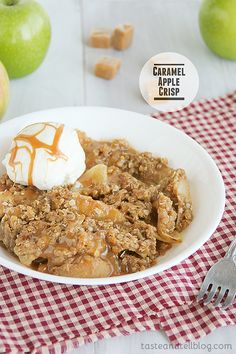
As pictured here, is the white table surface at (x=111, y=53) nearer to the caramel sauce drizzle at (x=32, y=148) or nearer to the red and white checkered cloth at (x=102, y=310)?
the caramel sauce drizzle at (x=32, y=148)

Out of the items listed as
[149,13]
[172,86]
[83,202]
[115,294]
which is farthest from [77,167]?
[149,13]

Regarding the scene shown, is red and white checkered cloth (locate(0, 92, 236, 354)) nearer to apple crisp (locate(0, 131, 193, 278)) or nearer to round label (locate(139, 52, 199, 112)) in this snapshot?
apple crisp (locate(0, 131, 193, 278))

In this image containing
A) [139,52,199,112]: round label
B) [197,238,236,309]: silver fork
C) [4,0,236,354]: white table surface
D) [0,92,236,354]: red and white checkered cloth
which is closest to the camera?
[0,92,236,354]: red and white checkered cloth

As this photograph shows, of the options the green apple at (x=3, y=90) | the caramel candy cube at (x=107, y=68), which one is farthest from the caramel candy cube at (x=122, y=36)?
the green apple at (x=3, y=90)

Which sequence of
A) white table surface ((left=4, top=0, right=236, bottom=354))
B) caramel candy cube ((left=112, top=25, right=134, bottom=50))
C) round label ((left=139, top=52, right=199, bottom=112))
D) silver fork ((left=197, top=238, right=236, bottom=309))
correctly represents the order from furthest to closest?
caramel candy cube ((left=112, top=25, right=134, bottom=50)), white table surface ((left=4, top=0, right=236, bottom=354)), round label ((left=139, top=52, right=199, bottom=112)), silver fork ((left=197, top=238, right=236, bottom=309))

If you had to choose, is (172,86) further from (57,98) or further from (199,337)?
(199,337)

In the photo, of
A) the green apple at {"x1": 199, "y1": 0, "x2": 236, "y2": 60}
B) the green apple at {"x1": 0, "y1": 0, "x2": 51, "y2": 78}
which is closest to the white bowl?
the green apple at {"x1": 0, "y1": 0, "x2": 51, "y2": 78}
